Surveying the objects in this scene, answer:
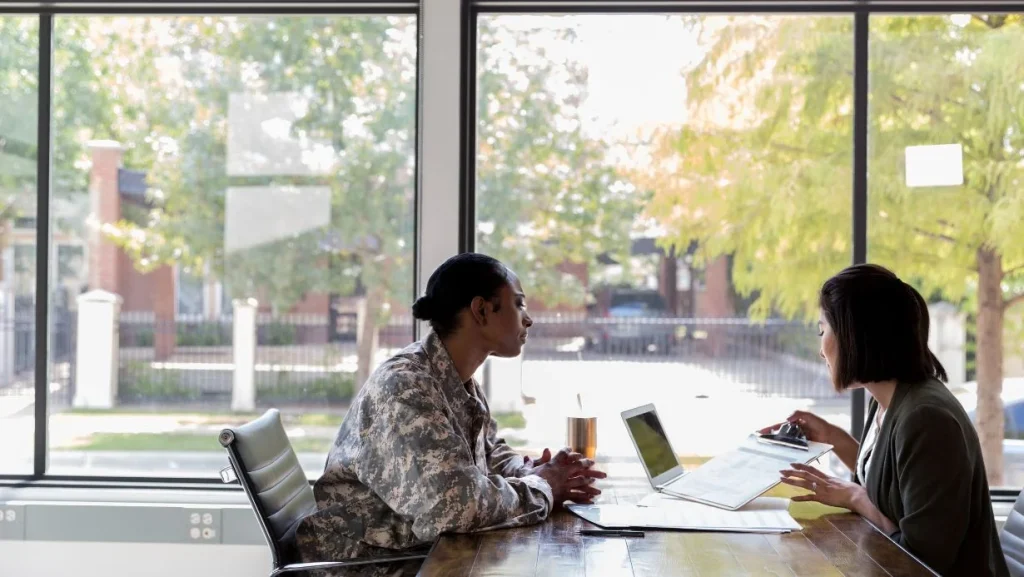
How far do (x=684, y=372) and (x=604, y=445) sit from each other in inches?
16.4

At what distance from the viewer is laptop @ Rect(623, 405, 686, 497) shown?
93.0 inches

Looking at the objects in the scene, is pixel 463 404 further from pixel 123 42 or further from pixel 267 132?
pixel 123 42

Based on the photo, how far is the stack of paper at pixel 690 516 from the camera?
194 cm

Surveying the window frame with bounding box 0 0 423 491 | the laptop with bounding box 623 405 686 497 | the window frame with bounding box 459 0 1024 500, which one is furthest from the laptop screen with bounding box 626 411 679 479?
the window frame with bounding box 0 0 423 491

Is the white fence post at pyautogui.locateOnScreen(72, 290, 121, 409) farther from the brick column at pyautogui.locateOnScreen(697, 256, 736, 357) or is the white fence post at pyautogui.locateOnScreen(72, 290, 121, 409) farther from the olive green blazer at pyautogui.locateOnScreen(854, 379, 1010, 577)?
the olive green blazer at pyautogui.locateOnScreen(854, 379, 1010, 577)

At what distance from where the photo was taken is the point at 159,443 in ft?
12.0

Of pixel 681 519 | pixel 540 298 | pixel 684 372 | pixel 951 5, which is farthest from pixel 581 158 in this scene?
pixel 681 519

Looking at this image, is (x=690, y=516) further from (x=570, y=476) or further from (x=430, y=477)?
(x=430, y=477)

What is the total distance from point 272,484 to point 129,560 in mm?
1561

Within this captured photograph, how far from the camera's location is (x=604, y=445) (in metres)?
3.42

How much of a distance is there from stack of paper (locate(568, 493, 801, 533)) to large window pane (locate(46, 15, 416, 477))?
1.66 meters

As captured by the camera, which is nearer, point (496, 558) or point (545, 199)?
point (496, 558)

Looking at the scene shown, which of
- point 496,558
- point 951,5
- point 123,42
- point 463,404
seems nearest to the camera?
point 496,558

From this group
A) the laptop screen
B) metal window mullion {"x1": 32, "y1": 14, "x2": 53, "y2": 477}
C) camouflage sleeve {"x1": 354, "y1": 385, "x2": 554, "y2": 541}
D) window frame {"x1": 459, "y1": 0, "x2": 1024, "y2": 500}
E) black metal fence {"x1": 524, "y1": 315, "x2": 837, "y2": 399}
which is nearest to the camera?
camouflage sleeve {"x1": 354, "y1": 385, "x2": 554, "y2": 541}
